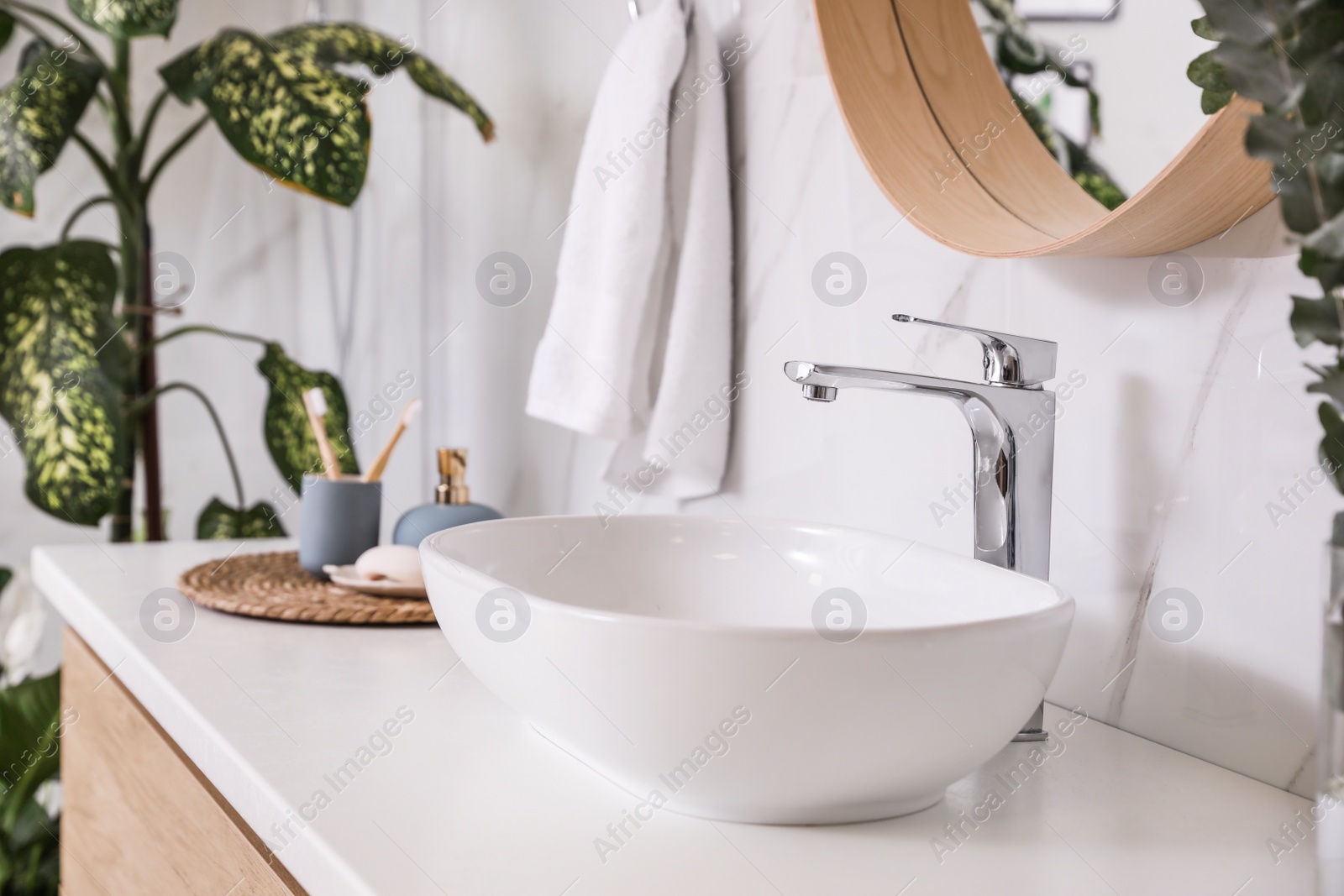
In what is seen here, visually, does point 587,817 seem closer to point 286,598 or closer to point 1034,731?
point 1034,731

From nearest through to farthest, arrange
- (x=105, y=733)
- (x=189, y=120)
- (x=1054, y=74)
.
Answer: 1. (x=1054, y=74)
2. (x=105, y=733)
3. (x=189, y=120)

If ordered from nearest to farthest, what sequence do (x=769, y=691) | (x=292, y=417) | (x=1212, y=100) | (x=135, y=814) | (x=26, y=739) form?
(x=769, y=691)
(x=1212, y=100)
(x=135, y=814)
(x=26, y=739)
(x=292, y=417)

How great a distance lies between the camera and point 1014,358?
2.24ft

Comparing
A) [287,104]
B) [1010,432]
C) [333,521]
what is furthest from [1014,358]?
[287,104]

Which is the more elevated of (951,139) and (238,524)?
(951,139)

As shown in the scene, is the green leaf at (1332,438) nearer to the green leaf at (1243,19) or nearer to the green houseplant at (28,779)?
the green leaf at (1243,19)

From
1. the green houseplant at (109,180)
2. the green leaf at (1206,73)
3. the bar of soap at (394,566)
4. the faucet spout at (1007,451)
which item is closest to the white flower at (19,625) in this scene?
the green houseplant at (109,180)

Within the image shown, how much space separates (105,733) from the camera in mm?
909

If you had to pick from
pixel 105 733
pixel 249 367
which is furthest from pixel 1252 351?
pixel 249 367

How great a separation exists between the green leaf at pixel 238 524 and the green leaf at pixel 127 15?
0.67 metres

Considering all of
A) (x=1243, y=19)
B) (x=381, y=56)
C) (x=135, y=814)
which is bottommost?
(x=135, y=814)

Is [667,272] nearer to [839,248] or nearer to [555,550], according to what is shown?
[839,248]

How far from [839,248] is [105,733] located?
2.46 ft

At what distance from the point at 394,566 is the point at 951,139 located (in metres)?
0.62
